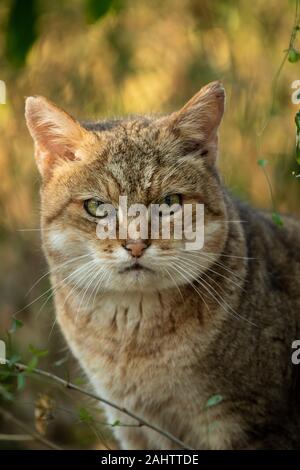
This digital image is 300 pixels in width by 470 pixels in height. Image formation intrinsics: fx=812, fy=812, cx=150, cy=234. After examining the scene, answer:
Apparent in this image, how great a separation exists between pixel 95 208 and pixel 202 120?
1.88ft

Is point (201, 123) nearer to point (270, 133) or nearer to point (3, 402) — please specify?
point (3, 402)

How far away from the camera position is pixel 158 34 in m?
6.60

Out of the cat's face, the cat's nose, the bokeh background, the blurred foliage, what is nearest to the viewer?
the blurred foliage

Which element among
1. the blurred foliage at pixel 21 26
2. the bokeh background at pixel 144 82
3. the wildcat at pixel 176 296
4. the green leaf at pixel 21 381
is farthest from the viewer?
the bokeh background at pixel 144 82

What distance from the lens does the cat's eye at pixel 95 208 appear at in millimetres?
3195

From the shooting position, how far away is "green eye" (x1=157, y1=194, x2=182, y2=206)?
3.22m

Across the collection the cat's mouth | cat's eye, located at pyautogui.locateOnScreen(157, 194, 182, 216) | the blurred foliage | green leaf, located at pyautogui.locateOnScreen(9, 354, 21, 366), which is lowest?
green leaf, located at pyautogui.locateOnScreen(9, 354, 21, 366)

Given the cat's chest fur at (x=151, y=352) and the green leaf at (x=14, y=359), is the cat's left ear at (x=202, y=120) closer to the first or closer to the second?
the cat's chest fur at (x=151, y=352)

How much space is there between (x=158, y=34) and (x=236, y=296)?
12.1 feet

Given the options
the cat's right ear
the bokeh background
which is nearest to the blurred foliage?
the cat's right ear

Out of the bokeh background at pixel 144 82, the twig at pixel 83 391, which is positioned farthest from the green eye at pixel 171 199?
the bokeh background at pixel 144 82

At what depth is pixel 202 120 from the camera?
10.9 ft

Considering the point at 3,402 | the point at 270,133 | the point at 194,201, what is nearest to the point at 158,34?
the point at 270,133

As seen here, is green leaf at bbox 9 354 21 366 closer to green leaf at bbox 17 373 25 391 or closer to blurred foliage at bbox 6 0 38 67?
green leaf at bbox 17 373 25 391
